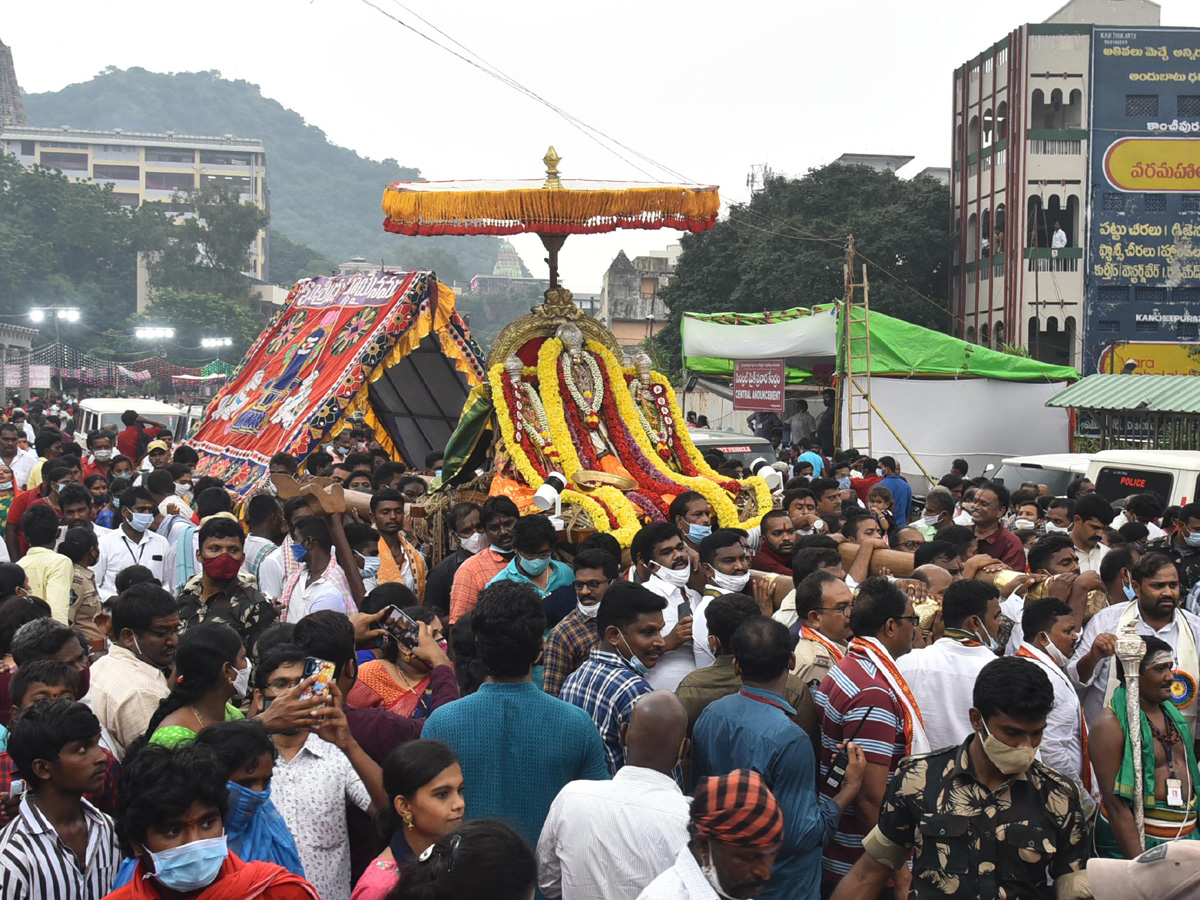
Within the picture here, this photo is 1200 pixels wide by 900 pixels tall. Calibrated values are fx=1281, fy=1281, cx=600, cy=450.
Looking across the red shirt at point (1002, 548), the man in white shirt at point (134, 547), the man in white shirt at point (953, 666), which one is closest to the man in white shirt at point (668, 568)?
the man in white shirt at point (953, 666)

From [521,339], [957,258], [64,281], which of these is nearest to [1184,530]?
[521,339]

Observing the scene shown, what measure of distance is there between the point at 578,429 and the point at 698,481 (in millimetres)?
1092

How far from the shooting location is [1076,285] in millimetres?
34312

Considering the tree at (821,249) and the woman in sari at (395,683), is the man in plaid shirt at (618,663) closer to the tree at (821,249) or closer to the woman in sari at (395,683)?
the woman in sari at (395,683)

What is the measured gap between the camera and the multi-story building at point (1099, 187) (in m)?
33.6

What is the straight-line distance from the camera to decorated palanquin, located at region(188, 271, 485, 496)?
1243 cm

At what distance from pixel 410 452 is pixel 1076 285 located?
992 inches

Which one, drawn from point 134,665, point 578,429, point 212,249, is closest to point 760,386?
point 578,429

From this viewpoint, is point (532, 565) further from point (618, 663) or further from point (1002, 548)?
point (1002, 548)

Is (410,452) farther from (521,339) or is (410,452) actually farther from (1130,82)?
(1130,82)

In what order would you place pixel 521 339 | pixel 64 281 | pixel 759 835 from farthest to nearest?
pixel 64 281 < pixel 521 339 < pixel 759 835

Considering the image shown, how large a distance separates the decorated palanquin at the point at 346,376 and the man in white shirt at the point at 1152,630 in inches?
332

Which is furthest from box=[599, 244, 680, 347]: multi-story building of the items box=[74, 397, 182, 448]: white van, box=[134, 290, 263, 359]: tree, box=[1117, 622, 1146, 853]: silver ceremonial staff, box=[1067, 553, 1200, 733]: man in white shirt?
box=[1117, 622, 1146, 853]: silver ceremonial staff

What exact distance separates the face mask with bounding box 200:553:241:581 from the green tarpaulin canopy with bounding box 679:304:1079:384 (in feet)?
48.1
